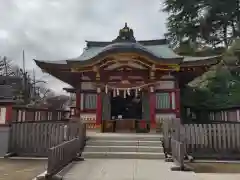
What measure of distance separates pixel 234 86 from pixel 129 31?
877 centimetres

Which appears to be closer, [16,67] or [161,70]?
[161,70]

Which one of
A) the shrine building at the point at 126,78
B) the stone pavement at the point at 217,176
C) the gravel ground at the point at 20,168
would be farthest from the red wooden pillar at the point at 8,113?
the stone pavement at the point at 217,176

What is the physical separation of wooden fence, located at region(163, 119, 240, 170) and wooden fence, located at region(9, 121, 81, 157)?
11.3 feet

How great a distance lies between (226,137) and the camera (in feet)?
29.3

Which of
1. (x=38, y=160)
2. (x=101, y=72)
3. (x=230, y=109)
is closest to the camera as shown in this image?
(x=38, y=160)

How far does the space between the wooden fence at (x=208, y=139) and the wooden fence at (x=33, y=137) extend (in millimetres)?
3447

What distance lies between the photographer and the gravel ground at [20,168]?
5.97 m

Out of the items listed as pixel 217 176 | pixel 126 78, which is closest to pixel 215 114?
pixel 126 78

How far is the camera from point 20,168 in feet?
22.9

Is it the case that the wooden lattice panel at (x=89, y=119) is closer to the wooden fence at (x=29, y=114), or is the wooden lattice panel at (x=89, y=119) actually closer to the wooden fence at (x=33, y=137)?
the wooden fence at (x=29, y=114)

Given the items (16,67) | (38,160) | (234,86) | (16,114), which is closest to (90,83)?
(16,114)

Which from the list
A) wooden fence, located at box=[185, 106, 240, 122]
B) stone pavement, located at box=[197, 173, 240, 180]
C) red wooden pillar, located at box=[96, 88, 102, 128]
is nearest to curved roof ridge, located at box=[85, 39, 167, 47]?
wooden fence, located at box=[185, 106, 240, 122]

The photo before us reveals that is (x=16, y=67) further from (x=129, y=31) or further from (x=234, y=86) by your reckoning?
(x=234, y=86)

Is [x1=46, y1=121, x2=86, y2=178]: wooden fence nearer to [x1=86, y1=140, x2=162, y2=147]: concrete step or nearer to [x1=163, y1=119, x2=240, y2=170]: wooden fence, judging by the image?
[x1=86, y1=140, x2=162, y2=147]: concrete step
